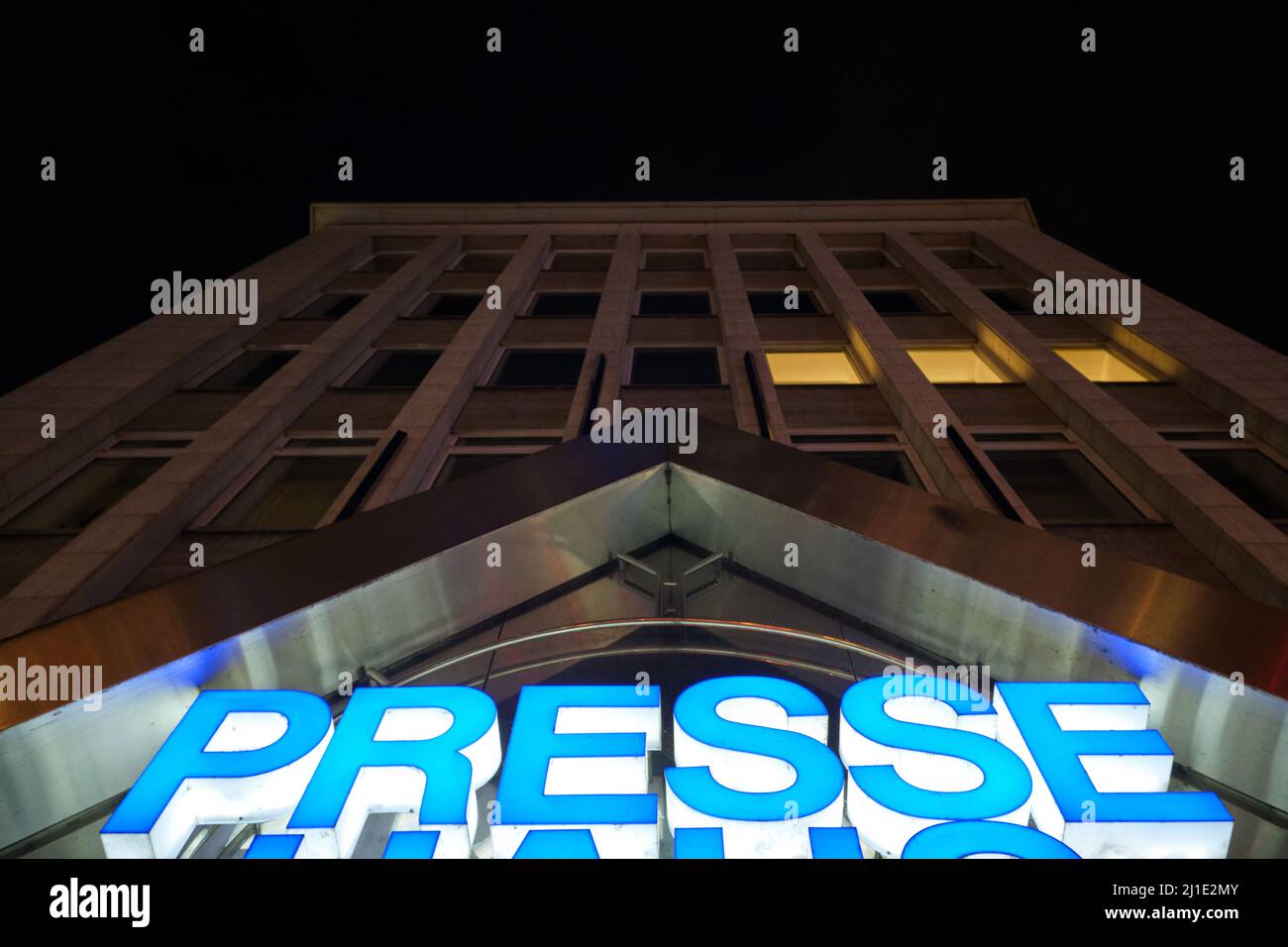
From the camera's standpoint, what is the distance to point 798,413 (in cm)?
1545

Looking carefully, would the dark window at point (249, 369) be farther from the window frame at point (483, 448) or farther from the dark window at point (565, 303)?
the dark window at point (565, 303)

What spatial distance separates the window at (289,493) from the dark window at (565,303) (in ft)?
30.5

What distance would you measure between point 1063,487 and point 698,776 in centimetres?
1051

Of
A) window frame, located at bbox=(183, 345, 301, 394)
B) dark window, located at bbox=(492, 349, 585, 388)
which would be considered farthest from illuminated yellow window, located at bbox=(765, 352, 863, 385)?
window frame, located at bbox=(183, 345, 301, 394)

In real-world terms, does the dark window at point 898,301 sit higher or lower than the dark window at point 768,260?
lower

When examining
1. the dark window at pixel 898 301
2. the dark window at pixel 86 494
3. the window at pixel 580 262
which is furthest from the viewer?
the window at pixel 580 262

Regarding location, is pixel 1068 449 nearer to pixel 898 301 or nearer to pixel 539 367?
pixel 898 301

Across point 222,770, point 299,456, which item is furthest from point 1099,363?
point 222,770

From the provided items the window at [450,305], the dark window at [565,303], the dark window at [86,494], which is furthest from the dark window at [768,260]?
the dark window at [86,494]

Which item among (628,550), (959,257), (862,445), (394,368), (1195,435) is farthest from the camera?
(959,257)

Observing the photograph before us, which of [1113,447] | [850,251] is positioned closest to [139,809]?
[1113,447]

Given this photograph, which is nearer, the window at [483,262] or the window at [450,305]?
the window at [450,305]

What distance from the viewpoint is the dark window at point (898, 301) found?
2191 centimetres

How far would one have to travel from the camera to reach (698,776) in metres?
4.92
